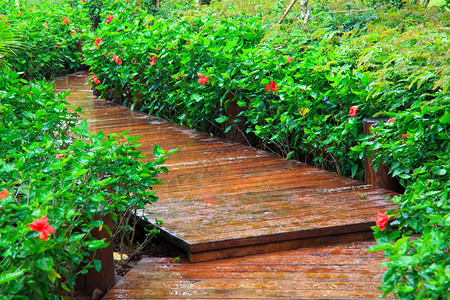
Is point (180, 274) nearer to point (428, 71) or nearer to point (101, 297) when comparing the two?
point (101, 297)

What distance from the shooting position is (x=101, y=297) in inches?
104

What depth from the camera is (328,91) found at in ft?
13.9

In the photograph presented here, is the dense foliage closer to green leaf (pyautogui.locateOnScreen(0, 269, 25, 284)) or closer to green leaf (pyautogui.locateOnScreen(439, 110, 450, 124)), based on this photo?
green leaf (pyautogui.locateOnScreen(439, 110, 450, 124))

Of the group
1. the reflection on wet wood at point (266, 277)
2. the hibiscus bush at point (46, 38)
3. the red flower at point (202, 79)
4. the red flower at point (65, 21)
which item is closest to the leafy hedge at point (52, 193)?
the reflection on wet wood at point (266, 277)

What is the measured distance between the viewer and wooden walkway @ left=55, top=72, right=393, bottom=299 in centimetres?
277

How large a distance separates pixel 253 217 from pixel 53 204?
4.65 feet

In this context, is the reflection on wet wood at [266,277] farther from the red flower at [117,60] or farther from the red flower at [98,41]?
the red flower at [98,41]

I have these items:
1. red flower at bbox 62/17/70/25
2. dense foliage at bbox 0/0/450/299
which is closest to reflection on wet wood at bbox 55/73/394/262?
dense foliage at bbox 0/0/450/299

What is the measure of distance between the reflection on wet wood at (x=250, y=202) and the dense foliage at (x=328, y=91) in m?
0.23

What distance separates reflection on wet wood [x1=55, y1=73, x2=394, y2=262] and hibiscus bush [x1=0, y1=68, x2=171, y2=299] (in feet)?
1.63

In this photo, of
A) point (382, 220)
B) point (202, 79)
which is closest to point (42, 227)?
point (382, 220)

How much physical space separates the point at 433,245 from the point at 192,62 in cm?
411

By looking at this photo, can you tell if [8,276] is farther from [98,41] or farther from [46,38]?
[46,38]

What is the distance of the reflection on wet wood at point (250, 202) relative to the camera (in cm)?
309
